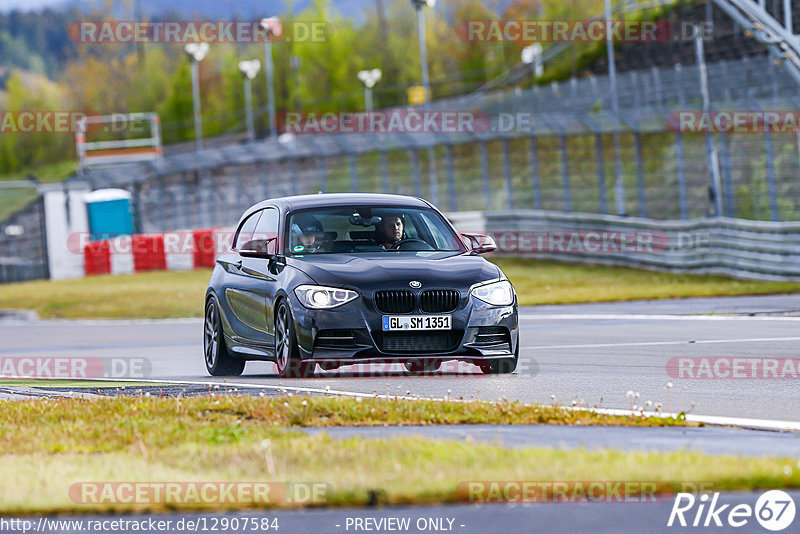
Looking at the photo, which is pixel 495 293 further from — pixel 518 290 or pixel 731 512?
A: pixel 518 290

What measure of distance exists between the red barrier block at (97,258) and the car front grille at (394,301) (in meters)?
31.1

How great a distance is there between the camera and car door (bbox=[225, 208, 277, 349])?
1231cm

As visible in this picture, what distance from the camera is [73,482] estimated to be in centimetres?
669

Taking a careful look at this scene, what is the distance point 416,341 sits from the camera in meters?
11.2

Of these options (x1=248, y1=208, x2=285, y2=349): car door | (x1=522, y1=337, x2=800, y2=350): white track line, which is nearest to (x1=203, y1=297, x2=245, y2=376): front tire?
(x1=248, y1=208, x2=285, y2=349): car door

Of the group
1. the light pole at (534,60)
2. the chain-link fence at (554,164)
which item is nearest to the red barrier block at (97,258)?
the chain-link fence at (554,164)

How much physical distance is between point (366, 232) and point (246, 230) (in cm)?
204

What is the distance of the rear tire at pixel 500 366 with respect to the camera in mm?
11923

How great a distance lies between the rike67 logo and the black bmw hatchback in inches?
208

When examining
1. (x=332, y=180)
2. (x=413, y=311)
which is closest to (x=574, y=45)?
(x=332, y=180)

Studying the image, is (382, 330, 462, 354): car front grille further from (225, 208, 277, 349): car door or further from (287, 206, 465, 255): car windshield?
(225, 208, 277, 349): car door

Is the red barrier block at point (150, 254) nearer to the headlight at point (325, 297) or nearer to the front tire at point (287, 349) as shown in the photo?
the front tire at point (287, 349)

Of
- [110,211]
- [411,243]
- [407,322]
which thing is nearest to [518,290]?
[411,243]

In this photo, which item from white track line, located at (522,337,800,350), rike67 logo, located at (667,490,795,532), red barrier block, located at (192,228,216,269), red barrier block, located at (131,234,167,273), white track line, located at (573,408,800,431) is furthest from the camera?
red barrier block, located at (131,234,167,273)
